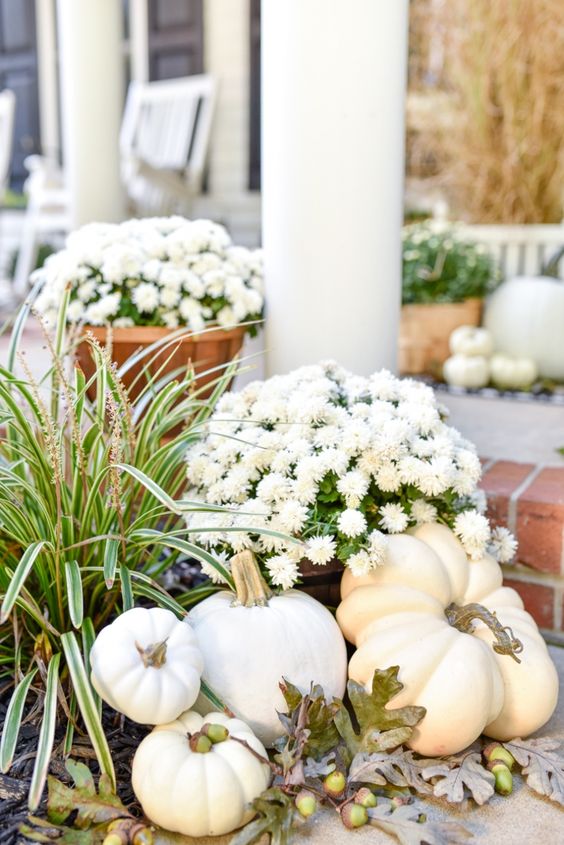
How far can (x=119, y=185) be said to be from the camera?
374cm

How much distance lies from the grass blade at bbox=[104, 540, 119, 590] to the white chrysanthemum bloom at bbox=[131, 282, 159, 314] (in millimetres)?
686

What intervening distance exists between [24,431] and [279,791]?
2.29 ft

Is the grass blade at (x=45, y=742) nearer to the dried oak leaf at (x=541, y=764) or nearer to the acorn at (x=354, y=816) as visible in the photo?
the acorn at (x=354, y=816)

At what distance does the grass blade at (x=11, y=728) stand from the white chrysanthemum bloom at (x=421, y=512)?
67cm

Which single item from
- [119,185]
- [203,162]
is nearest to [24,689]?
[119,185]

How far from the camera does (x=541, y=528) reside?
1.67 metres

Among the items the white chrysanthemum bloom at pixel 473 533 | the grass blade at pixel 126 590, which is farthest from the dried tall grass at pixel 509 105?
the grass blade at pixel 126 590

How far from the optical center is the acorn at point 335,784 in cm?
114

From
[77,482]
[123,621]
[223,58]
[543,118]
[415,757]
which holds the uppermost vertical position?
[223,58]

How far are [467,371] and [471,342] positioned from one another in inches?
4.3

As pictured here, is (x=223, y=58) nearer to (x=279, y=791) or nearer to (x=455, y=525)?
(x=455, y=525)

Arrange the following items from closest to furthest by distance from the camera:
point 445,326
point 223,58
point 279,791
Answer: point 279,791 → point 445,326 → point 223,58

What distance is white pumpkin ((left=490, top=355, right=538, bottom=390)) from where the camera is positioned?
2979mm

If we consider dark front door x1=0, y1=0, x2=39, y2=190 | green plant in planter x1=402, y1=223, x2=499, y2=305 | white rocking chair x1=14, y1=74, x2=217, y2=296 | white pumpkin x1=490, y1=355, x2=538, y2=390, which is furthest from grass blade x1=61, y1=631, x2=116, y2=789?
dark front door x1=0, y1=0, x2=39, y2=190
